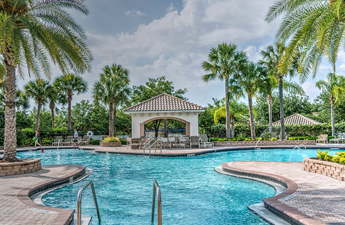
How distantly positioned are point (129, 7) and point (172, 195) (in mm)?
13699

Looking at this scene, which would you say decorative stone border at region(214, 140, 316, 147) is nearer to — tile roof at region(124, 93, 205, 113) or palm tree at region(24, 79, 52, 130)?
tile roof at region(124, 93, 205, 113)

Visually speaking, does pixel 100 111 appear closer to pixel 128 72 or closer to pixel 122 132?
pixel 122 132

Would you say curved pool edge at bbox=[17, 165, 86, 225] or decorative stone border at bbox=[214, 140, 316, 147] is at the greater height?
decorative stone border at bbox=[214, 140, 316, 147]

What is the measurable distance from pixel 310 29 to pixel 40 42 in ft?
32.4

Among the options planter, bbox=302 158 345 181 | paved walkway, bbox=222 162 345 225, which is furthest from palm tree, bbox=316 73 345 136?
paved walkway, bbox=222 162 345 225

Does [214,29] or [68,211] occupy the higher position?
[214,29]

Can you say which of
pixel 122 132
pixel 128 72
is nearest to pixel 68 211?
pixel 128 72

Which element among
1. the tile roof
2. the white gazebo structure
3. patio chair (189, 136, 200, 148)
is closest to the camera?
patio chair (189, 136, 200, 148)

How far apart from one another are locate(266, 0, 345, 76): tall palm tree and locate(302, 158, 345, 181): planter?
10.5ft

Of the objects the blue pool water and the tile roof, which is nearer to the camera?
the blue pool water

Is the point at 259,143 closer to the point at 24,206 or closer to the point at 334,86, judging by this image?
the point at 334,86

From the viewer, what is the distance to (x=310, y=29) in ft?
28.0

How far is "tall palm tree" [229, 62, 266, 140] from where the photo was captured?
2445cm

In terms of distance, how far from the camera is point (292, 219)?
4488 mm
